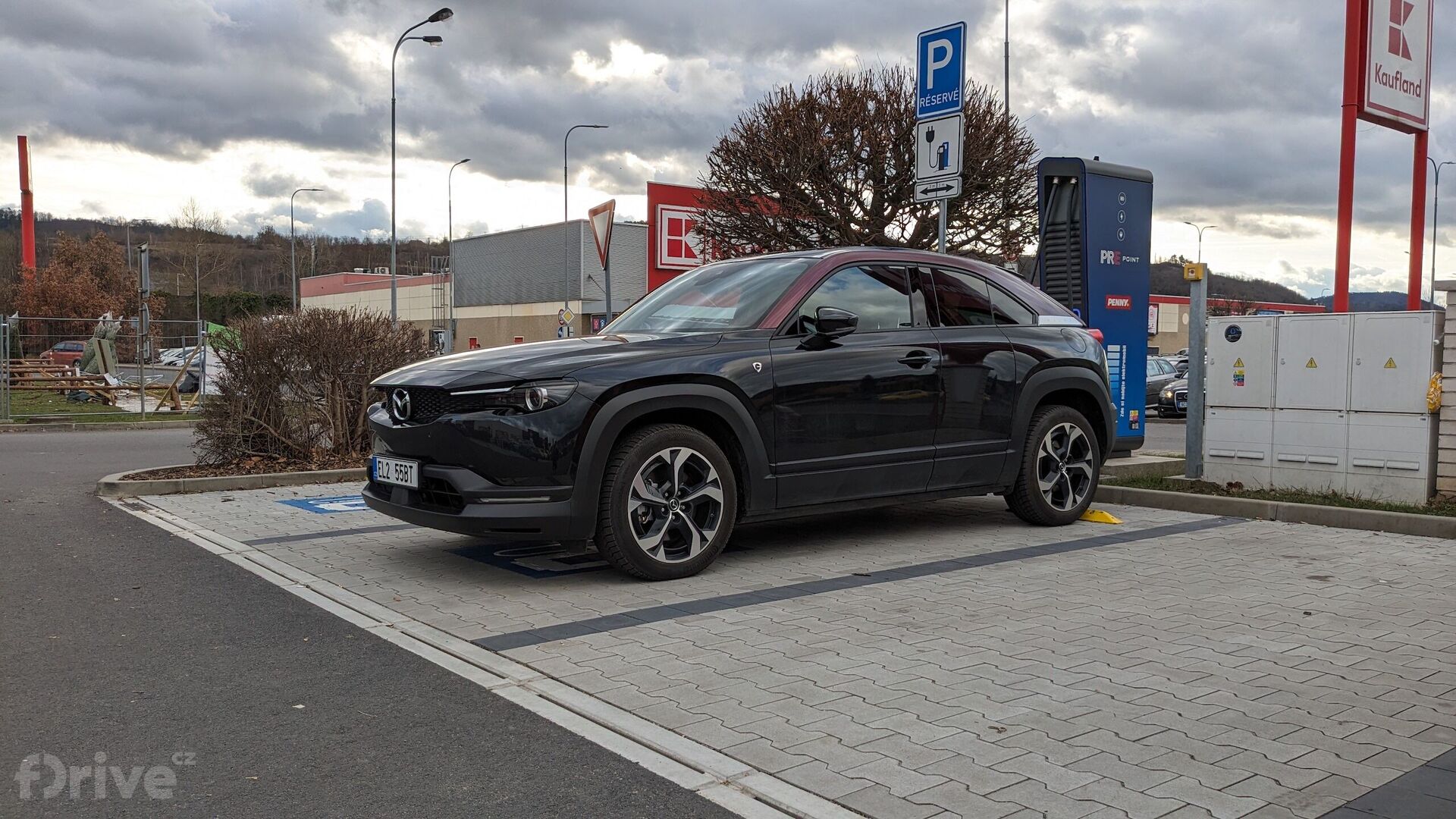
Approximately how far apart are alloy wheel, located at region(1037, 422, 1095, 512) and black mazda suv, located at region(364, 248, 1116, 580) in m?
0.02

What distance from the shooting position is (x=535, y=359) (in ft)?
18.9

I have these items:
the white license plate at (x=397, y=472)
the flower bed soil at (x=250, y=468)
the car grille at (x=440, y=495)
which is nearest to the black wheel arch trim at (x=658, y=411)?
the car grille at (x=440, y=495)

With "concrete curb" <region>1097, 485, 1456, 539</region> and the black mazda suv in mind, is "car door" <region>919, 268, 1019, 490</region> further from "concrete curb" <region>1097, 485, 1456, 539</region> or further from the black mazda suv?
"concrete curb" <region>1097, 485, 1456, 539</region>

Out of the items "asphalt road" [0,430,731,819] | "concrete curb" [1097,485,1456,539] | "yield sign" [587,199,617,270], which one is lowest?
"asphalt road" [0,430,731,819]

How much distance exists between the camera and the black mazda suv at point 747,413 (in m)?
5.64

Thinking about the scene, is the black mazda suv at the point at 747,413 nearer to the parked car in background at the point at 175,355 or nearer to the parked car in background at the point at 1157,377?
the parked car in background at the point at 175,355

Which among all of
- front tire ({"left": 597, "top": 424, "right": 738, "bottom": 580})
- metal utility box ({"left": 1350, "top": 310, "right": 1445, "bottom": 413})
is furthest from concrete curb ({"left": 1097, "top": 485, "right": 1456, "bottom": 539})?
front tire ({"left": 597, "top": 424, "right": 738, "bottom": 580})

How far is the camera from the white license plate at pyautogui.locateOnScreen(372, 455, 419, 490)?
19.4ft

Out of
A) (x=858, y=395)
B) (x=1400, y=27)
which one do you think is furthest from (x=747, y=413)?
(x=1400, y=27)

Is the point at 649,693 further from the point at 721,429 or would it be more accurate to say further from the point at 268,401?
the point at 268,401

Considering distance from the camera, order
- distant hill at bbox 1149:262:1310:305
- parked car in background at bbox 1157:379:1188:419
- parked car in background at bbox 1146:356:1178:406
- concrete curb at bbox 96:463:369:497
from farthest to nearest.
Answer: distant hill at bbox 1149:262:1310:305, parked car in background at bbox 1146:356:1178:406, parked car in background at bbox 1157:379:1188:419, concrete curb at bbox 96:463:369:497

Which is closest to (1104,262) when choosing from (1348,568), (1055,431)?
(1055,431)

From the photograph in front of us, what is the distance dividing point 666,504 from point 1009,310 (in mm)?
2963

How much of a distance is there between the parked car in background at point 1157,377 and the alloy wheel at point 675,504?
22.4m
